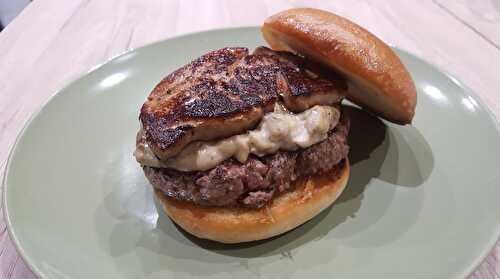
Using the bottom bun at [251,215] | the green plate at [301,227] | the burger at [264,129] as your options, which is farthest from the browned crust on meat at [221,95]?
the green plate at [301,227]

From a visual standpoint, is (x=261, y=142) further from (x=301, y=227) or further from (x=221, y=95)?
(x=301, y=227)

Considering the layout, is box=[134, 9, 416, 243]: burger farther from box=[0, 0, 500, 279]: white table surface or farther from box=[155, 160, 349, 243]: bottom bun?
box=[0, 0, 500, 279]: white table surface

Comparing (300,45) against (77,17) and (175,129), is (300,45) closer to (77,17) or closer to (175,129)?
(175,129)

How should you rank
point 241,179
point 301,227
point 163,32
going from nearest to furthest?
point 241,179 → point 301,227 → point 163,32

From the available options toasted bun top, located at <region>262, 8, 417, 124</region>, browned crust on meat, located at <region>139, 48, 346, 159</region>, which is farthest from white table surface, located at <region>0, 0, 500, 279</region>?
browned crust on meat, located at <region>139, 48, 346, 159</region>

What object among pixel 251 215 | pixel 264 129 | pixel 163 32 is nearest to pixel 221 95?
pixel 264 129

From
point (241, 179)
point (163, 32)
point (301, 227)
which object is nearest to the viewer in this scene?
point (241, 179)

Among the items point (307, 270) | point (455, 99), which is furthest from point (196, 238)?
point (455, 99)

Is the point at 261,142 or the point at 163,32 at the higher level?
the point at 261,142
